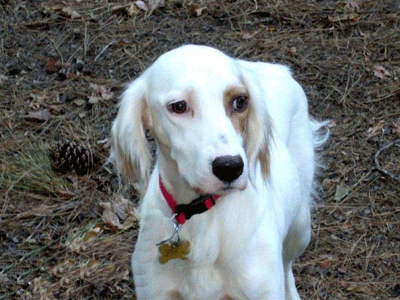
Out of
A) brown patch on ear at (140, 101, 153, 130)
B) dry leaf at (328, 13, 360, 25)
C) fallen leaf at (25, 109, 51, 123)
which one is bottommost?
dry leaf at (328, 13, 360, 25)

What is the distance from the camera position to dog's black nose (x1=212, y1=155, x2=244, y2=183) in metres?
2.86

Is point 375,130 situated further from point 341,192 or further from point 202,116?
point 202,116

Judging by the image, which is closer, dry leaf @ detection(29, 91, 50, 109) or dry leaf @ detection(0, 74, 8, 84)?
dry leaf @ detection(29, 91, 50, 109)

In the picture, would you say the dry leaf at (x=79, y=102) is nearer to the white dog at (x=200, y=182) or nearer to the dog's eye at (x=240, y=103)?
the white dog at (x=200, y=182)

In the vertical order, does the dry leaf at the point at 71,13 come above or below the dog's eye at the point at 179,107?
below

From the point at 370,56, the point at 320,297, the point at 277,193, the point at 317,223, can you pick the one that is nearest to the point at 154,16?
the point at 370,56

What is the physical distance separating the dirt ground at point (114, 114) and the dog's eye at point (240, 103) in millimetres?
1712

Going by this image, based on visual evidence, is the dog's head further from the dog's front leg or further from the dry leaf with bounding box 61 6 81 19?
the dry leaf with bounding box 61 6 81 19

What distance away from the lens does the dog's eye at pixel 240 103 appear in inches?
121

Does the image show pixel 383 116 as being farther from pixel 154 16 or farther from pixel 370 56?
pixel 154 16

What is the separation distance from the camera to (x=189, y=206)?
324 centimetres

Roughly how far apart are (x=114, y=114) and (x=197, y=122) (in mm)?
2952

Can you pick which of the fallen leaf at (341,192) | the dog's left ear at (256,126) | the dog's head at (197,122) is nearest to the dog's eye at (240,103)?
the dog's head at (197,122)

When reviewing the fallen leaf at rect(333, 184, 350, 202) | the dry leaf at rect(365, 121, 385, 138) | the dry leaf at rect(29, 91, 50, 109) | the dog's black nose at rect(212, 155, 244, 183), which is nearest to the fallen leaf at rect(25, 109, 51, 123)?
the dry leaf at rect(29, 91, 50, 109)
